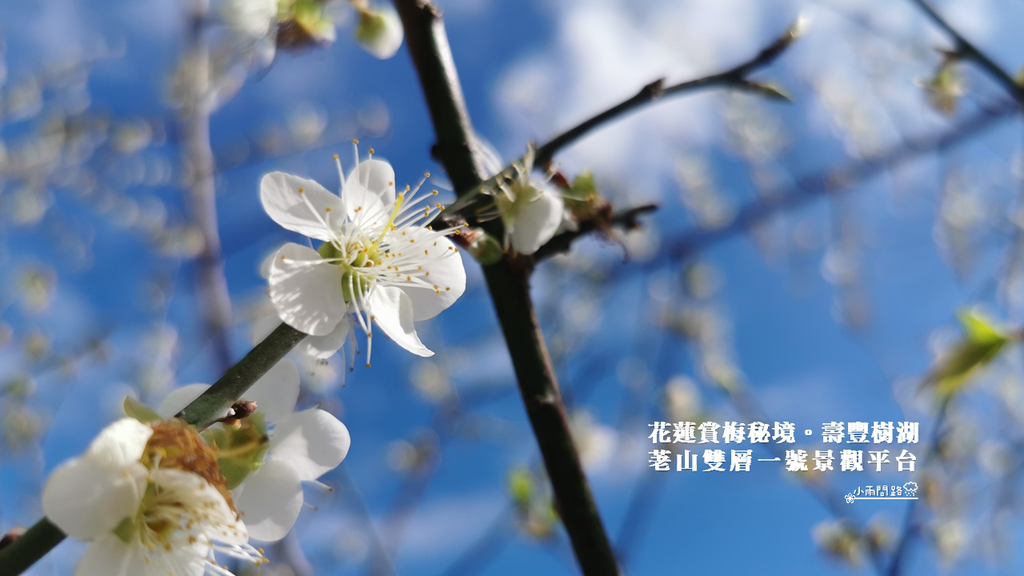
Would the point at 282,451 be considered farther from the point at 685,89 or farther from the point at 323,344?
the point at 685,89

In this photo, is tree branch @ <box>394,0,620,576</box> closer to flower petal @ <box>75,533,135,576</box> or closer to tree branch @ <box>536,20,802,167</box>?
tree branch @ <box>536,20,802,167</box>

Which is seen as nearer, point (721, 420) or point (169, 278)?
point (721, 420)

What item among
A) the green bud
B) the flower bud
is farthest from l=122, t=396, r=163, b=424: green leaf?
the flower bud

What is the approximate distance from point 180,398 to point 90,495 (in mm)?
180

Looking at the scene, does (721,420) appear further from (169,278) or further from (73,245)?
(73,245)

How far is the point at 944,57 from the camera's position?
134 cm

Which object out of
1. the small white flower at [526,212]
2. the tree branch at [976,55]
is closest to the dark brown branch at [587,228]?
the small white flower at [526,212]

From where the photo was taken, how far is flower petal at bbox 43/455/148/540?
16.1 inches

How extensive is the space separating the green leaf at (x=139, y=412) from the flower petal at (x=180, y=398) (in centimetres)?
13

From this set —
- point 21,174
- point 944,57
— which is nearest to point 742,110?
point 944,57

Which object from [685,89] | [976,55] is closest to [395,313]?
[685,89]

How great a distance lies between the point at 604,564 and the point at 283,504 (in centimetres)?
34

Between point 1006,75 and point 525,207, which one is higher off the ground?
point 1006,75

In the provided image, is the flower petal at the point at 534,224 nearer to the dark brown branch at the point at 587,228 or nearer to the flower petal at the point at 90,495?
the dark brown branch at the point at 587,228
